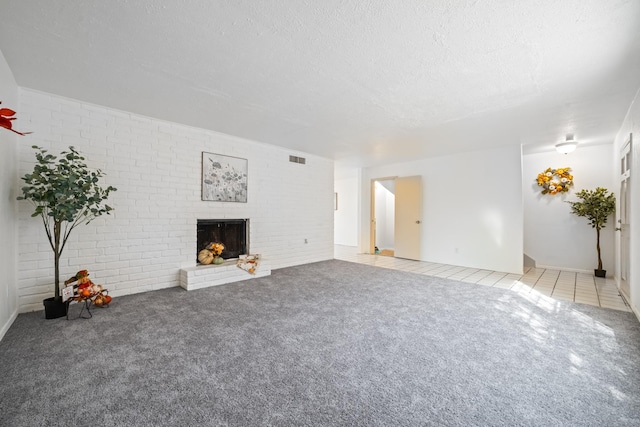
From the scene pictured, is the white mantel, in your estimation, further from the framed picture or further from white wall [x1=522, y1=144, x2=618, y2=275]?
white wall [x1=522, y1=144, x2=618, y2=275]

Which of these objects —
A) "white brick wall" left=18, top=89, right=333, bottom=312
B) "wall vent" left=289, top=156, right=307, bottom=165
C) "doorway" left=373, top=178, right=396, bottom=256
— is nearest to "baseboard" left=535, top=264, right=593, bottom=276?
"doorway" left=373, top=178, right=396, bottom=256

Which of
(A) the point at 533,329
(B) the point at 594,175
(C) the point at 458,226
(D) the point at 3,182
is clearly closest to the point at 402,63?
(A) the point at 533,329

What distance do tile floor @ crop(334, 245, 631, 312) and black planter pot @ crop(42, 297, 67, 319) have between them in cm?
508

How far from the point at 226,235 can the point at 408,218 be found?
442 cm

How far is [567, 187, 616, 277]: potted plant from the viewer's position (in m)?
4.83

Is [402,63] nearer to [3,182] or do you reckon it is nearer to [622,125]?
[3,182]

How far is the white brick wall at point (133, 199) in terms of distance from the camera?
10.0 ft

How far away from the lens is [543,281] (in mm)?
4609

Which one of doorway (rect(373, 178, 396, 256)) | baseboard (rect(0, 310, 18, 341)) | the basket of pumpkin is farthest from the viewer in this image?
doorway (rect(373, 178, 396, 256))

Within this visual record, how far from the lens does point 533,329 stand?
2.63 meters

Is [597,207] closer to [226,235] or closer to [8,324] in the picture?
[226,235]

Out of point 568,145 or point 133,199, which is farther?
point 568,145

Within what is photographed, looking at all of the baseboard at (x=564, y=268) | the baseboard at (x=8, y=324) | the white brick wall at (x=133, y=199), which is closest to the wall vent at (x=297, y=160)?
the white brick wall at (x=133, y=199)

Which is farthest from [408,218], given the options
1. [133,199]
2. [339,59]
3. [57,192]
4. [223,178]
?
[57,192]
